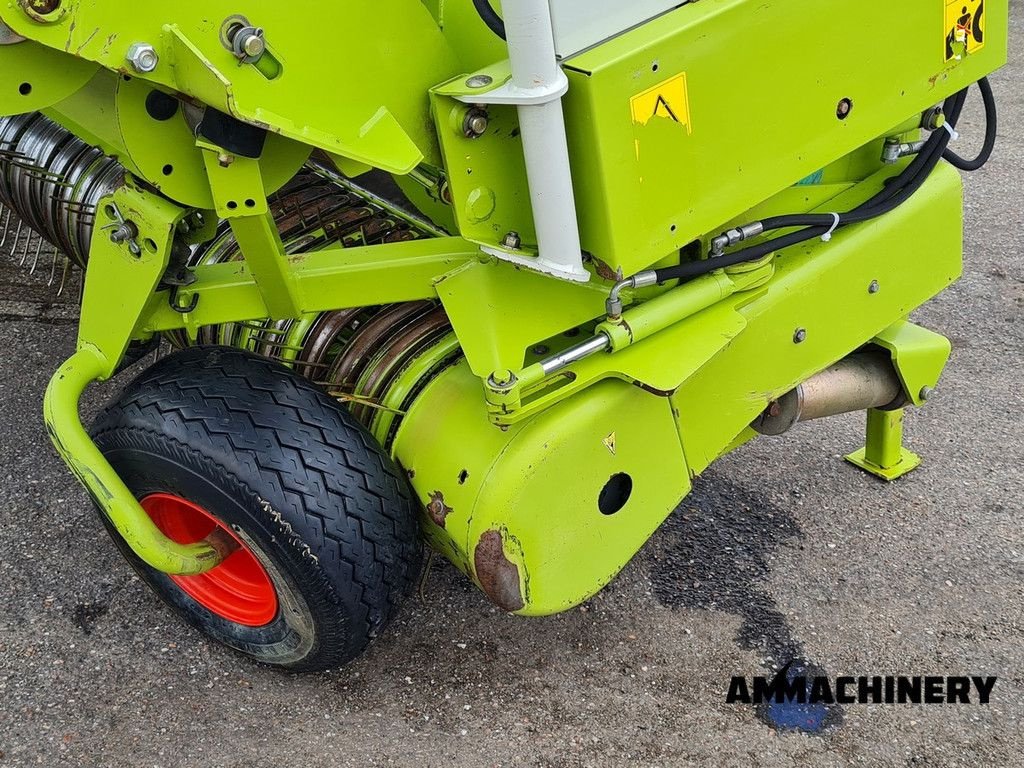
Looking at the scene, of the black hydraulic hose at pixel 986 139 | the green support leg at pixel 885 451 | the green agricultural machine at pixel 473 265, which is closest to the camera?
the green agricultural machine at pixel 473 265

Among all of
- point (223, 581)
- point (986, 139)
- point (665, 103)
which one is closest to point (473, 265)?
point (665, 103)

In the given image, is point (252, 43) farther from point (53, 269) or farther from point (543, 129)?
point (53, 269)

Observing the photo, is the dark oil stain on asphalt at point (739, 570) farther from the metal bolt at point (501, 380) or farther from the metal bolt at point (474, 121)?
the metal bolt at point (474, 121)

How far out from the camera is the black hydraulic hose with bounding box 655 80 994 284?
2078mm

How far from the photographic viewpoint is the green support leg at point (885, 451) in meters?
2.83

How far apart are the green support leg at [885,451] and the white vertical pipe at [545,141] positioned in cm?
132

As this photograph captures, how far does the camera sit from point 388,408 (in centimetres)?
223

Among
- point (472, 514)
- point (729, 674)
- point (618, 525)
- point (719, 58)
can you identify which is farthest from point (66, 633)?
point (719, 58)

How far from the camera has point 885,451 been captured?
2.87 meters

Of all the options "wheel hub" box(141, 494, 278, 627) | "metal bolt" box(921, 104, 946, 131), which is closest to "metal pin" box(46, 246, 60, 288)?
"wheel hub" box(141, 494, 278, 627)

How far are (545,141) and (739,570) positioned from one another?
4.47 feet

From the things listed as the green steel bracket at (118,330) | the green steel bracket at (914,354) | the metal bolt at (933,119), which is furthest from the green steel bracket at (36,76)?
the green steel bracket at (914,354)

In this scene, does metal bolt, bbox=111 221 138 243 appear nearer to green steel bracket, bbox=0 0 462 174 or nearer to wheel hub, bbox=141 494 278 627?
green steel bracket, bbox=0 0 462 174

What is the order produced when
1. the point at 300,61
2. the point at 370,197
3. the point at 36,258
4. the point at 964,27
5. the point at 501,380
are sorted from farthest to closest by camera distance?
the point at 36,258 → the point at 370,197 → the point at 964,27 → the point at 501,380 → the point at 300,61
